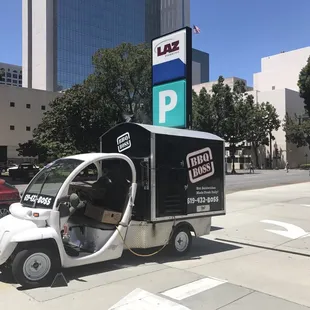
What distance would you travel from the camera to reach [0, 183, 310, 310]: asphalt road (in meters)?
5.02

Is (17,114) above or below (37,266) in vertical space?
above

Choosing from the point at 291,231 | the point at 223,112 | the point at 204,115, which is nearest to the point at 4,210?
the point at 291,231

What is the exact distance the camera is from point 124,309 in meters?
4.80

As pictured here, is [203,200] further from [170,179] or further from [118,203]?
[118,203]

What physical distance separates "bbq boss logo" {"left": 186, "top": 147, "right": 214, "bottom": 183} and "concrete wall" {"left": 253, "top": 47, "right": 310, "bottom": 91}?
87691mm

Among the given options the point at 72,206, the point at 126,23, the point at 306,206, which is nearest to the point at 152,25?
the point at 126,23

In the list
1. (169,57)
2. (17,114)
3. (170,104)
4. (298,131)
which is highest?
(17,114)

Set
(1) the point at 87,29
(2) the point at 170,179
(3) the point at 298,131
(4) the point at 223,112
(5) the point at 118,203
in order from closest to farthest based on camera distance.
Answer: (5) the point at 118,203 → (2) the point at 170,179 → (4) the point at 223,112 → (3) the point at 298,131 → (1) the point at 87,29

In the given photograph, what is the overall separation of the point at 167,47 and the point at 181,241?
6.06m

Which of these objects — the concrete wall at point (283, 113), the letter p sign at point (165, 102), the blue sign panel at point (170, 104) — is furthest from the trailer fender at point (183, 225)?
the concrete wall at point (283, 113)

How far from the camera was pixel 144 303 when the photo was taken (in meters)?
4.99

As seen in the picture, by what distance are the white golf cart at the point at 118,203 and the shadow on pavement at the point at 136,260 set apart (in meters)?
0.22

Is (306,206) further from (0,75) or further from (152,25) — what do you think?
(152,25)

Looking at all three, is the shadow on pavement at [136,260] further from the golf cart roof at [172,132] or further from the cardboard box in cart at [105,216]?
the golf cart roof at [172,132]
